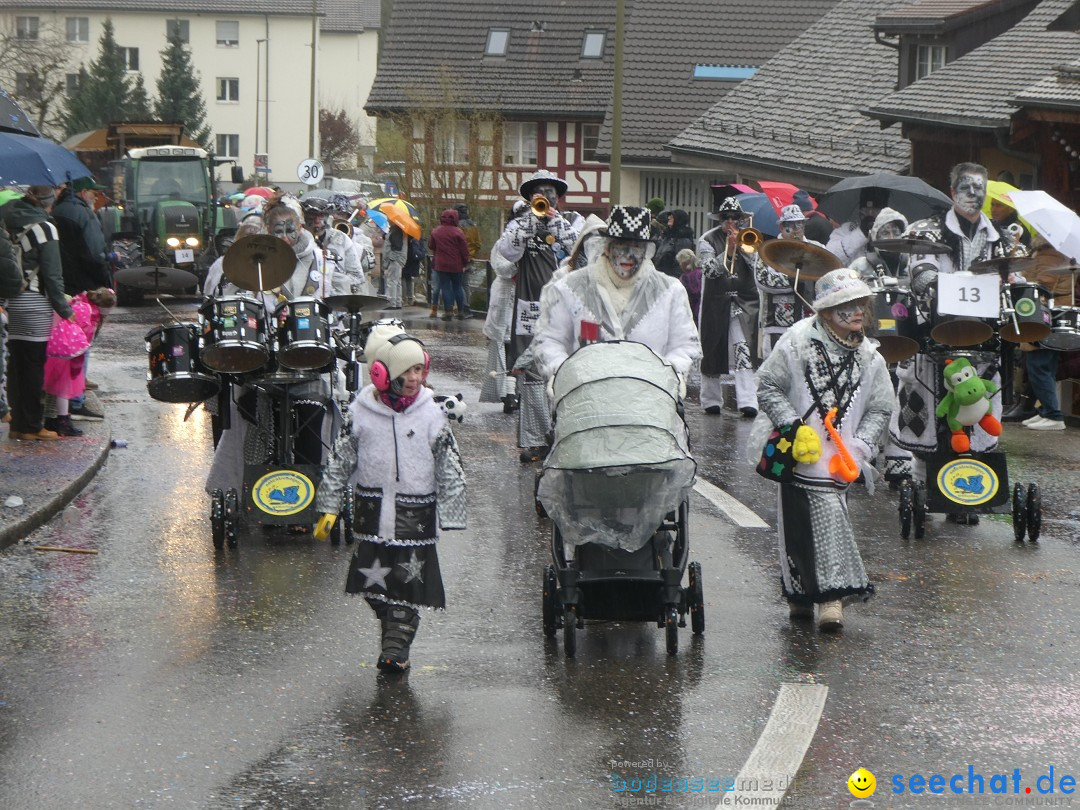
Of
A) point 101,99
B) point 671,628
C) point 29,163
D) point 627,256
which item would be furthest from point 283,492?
point 101,99

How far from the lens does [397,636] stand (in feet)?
23.9

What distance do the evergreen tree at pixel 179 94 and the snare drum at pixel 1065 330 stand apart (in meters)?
71.6

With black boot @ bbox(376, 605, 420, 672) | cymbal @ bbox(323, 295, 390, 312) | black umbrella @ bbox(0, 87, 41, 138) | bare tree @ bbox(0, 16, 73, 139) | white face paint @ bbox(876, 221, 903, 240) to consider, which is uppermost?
bare tree @ bbox(0, 16, 73, 139)

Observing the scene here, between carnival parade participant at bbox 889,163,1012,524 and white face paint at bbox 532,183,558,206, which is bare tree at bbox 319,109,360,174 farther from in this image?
carnival parade participant at bbox 889,163,1012,524

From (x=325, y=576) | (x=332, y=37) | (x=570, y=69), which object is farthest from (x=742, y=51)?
(x=332, y=37)

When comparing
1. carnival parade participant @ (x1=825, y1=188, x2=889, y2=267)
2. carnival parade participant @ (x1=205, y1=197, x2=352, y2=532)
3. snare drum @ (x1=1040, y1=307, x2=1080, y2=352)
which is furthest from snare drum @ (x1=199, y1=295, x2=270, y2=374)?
carnival parade participant @ (x1=825, y1=188, x2=889, y2=267)

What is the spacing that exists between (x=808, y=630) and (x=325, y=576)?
2.68 meters

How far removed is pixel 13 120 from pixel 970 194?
6.68 metres

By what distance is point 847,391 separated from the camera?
835cm

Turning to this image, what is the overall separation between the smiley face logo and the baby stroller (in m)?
1.63

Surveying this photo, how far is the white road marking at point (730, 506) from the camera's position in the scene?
10789 mm

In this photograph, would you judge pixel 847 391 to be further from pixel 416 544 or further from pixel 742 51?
pixel 742 51

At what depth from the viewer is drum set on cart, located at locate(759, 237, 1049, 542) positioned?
10.3m

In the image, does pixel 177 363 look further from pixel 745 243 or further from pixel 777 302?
pixel 745 243
